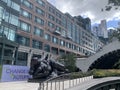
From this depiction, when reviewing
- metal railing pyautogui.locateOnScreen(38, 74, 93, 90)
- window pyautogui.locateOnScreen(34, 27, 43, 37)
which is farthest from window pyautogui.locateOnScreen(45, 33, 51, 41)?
metal railing pyautogui.locateOnScreen(38, 74, 93, 90)

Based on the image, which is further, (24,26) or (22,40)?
(24,26)

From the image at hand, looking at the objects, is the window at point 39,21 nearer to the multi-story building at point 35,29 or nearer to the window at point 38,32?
the multi-story building at point 35,29

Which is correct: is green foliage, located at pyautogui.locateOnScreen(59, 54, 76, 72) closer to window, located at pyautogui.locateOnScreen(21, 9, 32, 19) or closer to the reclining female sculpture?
window, located at pyautogui.locateOnScreen(21, 9, 32, 19)

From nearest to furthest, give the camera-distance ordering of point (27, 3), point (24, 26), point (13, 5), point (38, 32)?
point (13, 5) → point (24, 26) → point (27, 3) → point (38, 32)

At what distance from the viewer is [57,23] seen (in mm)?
78375

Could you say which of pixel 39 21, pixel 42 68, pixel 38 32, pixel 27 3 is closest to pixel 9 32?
pixel 27 3

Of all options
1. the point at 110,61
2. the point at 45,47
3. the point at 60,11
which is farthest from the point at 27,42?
the point at 60,11

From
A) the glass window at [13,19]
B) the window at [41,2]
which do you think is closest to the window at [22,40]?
the glass window at [13,19]

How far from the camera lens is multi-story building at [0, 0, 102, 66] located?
1860 inches

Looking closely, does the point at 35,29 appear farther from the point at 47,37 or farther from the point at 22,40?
the point at 47,37

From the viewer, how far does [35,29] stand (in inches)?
2443

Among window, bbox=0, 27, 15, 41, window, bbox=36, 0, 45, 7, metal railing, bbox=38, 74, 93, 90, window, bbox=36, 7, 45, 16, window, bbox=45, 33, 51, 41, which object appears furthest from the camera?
window, bbox=45, 33, 51, 41

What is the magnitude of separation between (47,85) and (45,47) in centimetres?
5275

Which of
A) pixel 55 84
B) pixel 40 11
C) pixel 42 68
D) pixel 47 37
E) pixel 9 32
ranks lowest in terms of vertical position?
pixel 55 84
